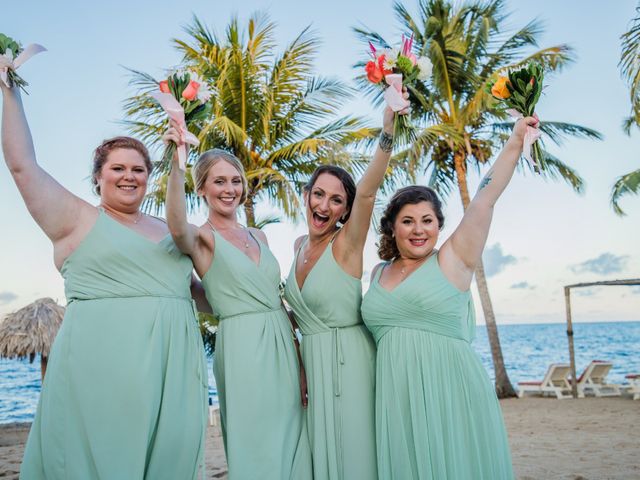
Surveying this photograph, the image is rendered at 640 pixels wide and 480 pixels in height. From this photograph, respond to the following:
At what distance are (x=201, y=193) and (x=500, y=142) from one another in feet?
52.4

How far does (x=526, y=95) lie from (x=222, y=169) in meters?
2.03

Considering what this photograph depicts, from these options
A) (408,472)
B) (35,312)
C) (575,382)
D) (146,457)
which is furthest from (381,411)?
(575,382)

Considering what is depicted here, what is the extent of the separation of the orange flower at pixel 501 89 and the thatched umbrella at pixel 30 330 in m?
13.8

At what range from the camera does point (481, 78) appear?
60.3ft

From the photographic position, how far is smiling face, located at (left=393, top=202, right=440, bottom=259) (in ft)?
13.1

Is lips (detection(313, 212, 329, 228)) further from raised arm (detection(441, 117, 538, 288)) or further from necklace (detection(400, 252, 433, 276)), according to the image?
raised arm (detection(441, 117, 538, 288))

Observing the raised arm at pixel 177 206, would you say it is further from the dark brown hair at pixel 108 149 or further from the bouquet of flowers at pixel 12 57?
the bouquet of flowers at pixel 12 57

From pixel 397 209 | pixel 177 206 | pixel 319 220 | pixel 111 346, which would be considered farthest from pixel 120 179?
pixel 397 209

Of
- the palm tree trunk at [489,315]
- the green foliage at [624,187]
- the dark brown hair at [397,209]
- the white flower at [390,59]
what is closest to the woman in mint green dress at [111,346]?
the dark brown hair at [397,209]

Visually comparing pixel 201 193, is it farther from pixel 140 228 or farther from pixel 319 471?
pixel 319 471

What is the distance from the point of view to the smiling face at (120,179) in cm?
381

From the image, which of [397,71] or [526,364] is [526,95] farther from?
[526,364]

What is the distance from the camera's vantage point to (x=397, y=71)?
359 centimetres

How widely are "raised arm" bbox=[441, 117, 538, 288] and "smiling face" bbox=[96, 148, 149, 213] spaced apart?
2.01 meters
